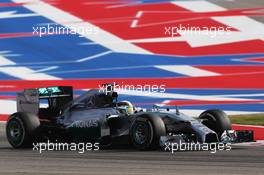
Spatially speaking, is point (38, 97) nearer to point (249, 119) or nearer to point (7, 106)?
point (249, 119)

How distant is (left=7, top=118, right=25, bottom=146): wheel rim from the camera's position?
14.3 meters

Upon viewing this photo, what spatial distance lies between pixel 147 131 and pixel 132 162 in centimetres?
183

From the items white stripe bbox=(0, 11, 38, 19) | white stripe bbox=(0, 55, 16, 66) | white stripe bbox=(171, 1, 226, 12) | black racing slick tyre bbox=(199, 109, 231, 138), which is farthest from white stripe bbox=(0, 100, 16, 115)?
black racing slick tyre bbox=(199, 109, 231, 138)

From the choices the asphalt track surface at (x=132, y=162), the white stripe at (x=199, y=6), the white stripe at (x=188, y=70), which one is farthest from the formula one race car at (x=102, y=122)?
the white stripe at (x=199, y=6)

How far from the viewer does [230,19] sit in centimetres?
2891

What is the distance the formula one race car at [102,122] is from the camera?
12828 millimetres

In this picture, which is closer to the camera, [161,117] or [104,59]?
[161,117]

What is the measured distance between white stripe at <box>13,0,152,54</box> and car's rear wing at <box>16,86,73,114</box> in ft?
39.2

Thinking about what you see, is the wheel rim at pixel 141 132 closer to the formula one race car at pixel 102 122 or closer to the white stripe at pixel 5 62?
the formula one race car at pixel 102 122

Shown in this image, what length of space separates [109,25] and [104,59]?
300 centimetres

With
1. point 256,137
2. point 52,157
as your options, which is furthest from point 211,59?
Answer: point 52,157

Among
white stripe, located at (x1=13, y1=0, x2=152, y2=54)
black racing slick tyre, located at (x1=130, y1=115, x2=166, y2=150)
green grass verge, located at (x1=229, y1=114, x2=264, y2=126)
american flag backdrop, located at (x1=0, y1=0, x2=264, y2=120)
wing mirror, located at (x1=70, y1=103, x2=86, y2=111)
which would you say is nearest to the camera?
black racing slick tyre, located at (x1=130, y1=115, x2=166, y2=150)

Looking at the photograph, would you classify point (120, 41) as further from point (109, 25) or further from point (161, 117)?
point (161, 117)

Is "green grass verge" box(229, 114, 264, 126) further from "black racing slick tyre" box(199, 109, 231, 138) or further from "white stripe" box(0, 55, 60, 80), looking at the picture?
"white stripe" box(0, 55, 60, 80)
